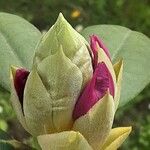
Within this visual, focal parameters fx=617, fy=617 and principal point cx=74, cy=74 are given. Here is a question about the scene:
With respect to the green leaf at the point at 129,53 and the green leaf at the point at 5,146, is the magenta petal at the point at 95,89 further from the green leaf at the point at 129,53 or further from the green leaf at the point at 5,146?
the green leaf at the point at 129,53

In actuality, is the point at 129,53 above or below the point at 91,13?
above

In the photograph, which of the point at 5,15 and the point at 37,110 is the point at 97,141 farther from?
the point at 5,15

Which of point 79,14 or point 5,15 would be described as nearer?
point 5,15

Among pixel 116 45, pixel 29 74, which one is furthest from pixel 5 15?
pixel 29 74

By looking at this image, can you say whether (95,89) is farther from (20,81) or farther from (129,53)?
(129,53)

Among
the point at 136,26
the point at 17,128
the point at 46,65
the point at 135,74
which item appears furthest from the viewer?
the point at 136,26

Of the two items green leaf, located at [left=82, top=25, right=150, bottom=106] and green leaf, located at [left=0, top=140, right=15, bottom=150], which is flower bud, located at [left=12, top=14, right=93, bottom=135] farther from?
green leaf, located at [left=82, top=25, right=150, bottom=106]

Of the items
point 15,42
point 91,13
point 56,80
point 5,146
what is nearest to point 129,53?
point 15,42

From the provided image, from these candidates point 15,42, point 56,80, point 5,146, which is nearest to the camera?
Answer: point 56,80
